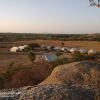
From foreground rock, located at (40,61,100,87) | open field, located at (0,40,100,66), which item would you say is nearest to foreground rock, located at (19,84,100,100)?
foreground rock, located at (40,61,100,87)

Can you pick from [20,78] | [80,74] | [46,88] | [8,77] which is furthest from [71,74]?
[8,77]

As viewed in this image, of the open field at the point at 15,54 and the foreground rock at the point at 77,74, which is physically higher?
the foreground rock at the point at 77,74

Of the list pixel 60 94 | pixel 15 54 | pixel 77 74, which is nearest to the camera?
pixel 60 94

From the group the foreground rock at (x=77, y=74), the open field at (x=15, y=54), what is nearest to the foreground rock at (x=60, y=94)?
the foreground rock at (x=77, y=74)

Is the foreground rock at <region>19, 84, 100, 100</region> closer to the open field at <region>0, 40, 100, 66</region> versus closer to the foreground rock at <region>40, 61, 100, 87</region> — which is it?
the foreground rock at <region>40, 61, 100, 87</region>

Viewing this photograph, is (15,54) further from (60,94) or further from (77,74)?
(60,94)

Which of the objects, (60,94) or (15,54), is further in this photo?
(15,54)

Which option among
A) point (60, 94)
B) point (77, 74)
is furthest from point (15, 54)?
point (60, 94)

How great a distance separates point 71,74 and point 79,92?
3.13 meters

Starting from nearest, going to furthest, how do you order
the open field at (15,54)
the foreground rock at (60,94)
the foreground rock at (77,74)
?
the foreground rock at (60,94)
the foreground rock at (77,74)
the open field at (15,54)

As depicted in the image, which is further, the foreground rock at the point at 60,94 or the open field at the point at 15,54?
the open field at the point at 15,54

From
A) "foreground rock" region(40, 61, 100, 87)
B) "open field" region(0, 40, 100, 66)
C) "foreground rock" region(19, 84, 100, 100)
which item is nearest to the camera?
"foreground rock" region(19, 84, 100, 100)

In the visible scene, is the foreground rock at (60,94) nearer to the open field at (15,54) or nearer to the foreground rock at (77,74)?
the foreground rock at (77,74)

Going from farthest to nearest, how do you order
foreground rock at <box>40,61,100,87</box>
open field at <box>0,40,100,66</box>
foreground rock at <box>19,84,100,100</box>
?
open field at <box>0,40,100,66</box>
foreground rock at <box>40,61,100,87</box>
foreground rock at <box>19,84,100,100</box>
